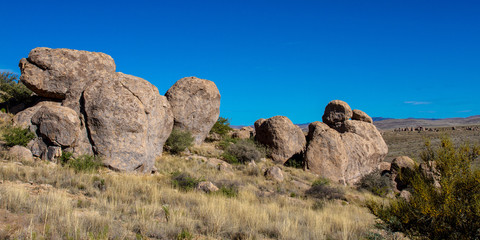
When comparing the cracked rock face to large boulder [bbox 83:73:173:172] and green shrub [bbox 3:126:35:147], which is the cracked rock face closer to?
large boulder [bbox 83:73:173:172]

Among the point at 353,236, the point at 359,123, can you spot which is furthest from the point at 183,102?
the point at 353,236

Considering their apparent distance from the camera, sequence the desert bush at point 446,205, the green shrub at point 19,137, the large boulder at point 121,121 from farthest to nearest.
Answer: the large boulder at point 121,121 < the green shrub at point 19,137 < the desert bush at point 446,205

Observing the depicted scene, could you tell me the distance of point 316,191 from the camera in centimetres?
1377

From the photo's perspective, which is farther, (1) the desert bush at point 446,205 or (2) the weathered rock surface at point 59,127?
(2) the weathered rock surface at point 59,127

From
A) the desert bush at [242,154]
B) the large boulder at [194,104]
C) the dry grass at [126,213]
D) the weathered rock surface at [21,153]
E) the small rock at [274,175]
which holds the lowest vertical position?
the dry grass at [126,213]

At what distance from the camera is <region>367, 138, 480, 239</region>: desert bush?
5266 millimetres

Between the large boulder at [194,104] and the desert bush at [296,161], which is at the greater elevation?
the large boulder at [194,104]

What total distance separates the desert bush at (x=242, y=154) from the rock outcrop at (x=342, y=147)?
3.05 metres

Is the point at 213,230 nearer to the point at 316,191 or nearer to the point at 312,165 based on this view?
the point at 316,191

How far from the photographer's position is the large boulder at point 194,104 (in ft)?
62.8

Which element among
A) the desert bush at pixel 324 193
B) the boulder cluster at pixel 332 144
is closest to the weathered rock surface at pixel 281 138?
the boulder cluster at pixel 332 144

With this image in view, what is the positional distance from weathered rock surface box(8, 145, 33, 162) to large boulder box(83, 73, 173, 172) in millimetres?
2116

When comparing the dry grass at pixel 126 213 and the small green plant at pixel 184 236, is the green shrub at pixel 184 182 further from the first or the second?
the small green plant at pixel 184 236

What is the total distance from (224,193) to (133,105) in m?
5.19
